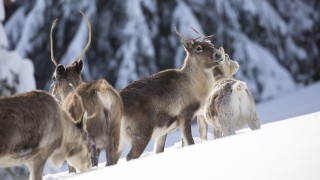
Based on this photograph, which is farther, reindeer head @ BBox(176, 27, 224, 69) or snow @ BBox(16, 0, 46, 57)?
snow @ BBox(16, 0, 46, 57)

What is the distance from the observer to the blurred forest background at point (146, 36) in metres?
16.9

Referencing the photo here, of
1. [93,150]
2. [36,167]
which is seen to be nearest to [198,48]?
[93,150]

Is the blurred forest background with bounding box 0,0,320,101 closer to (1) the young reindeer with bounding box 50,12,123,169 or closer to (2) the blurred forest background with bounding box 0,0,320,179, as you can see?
(2) the blurred forest background with bounding box 0,0,320,179

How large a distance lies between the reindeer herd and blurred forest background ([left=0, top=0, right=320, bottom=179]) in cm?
779

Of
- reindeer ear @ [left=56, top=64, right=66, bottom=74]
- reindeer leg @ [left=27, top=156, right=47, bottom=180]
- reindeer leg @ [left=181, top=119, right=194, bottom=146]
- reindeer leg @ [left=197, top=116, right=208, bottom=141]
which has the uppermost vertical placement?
reindeer ear @ [left=56, top=64, right=66, bottom=74]

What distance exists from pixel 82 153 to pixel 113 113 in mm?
607

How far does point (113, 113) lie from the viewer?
620 cm

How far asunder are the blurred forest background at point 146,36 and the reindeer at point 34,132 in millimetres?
10919

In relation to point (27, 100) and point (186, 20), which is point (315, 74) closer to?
point (186, 20)

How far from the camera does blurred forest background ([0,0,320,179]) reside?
16.9 meters

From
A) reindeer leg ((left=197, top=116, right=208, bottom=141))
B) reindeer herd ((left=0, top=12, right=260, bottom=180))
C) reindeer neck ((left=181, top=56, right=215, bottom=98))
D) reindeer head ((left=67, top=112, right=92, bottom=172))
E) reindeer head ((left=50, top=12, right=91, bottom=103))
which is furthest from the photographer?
reindeer leg ((left=197, top=116, right=208, bottom=141))

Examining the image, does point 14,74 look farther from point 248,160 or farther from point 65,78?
point 248,160

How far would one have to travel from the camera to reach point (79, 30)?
17172 millimetres

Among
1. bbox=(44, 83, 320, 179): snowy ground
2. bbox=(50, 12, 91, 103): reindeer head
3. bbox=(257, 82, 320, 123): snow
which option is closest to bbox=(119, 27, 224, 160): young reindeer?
bbox=(50, 12, 91, 103): reindeer head
